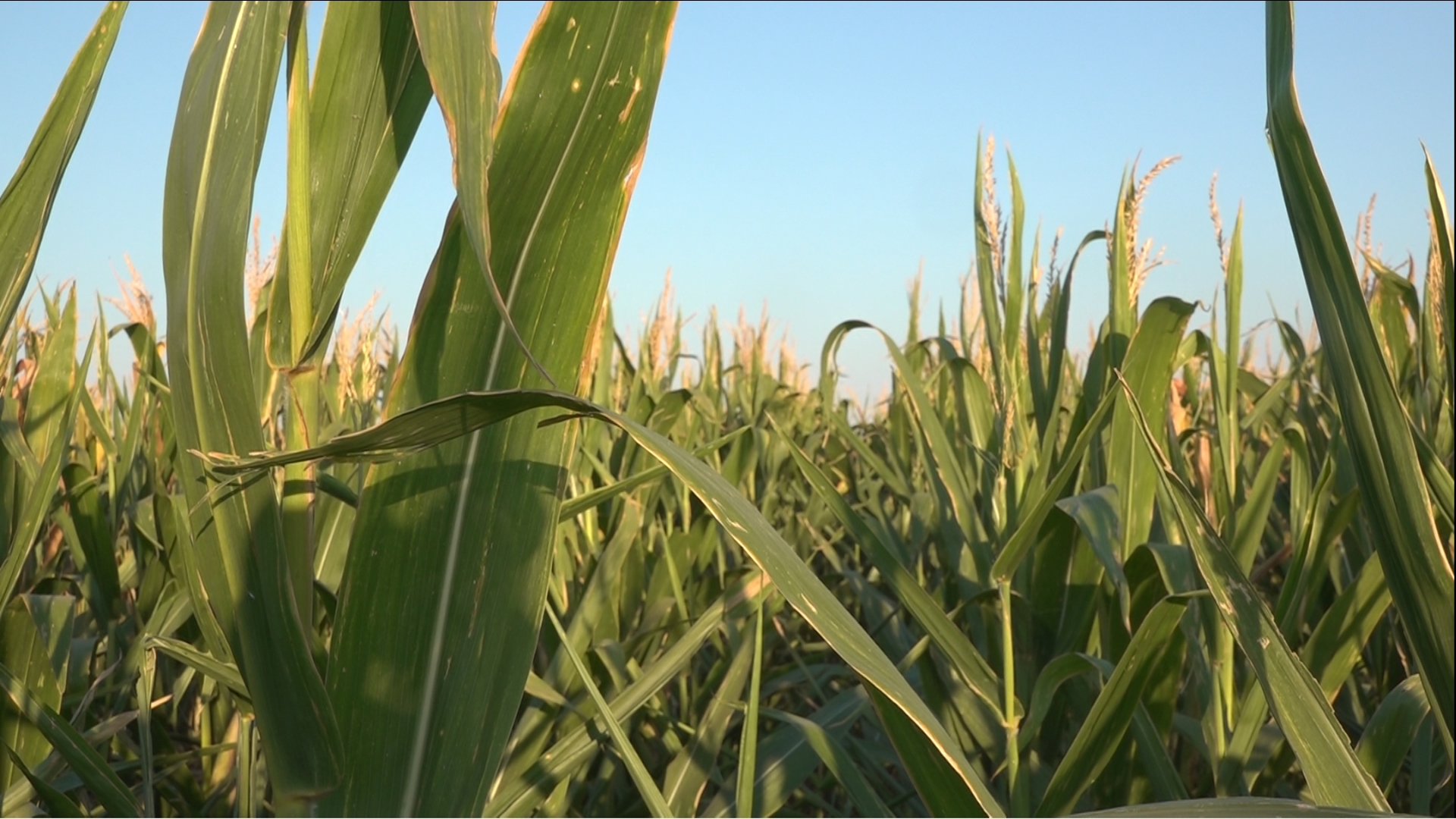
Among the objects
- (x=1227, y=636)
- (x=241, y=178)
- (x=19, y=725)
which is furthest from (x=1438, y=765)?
(x=19, y=725)

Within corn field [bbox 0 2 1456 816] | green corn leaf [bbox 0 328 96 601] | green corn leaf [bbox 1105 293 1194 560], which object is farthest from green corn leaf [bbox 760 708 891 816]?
green corn leaf [bbox 0 328 96 601]

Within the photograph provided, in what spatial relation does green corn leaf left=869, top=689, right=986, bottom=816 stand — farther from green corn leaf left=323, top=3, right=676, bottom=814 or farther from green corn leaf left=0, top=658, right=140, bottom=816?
green corn leaf left=0, top=658, right=140, bottom=816

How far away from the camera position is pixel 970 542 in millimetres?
1251

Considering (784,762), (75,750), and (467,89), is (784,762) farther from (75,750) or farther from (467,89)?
(467,89)

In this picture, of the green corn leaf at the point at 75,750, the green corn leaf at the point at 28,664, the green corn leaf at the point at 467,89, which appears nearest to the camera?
the green corn leaf at the point at 467,89

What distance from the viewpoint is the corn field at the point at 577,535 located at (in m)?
0.51

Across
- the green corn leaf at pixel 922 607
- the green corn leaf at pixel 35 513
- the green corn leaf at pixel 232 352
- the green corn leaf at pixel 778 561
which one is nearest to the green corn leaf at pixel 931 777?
the green corn leaf at pixel 922 607

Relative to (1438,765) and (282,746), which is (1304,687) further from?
(1438,765)

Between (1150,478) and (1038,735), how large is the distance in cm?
36

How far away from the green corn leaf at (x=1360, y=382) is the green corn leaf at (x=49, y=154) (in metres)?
0.70

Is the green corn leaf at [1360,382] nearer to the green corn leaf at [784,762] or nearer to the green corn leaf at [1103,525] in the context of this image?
the green corn leaf at [1103,525]

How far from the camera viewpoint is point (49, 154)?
0.61 metres

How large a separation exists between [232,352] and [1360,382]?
25.0 inches

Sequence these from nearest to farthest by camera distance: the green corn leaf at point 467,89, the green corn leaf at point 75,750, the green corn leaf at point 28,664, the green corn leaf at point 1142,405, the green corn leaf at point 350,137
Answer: the green corn leaf at point 467,89, the green corn leaf at point 350,137, the green corn leaf at point 75,750, the green corn leaf at point 28,664, the green corn leaf at point 1142,405
